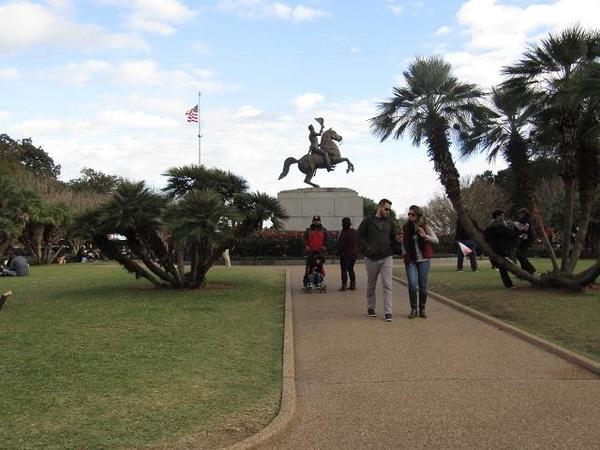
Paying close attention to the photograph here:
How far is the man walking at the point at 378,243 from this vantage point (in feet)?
32.1

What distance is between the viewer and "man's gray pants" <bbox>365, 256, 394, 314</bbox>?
9484 mm

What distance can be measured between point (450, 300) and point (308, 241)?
11.1 feet

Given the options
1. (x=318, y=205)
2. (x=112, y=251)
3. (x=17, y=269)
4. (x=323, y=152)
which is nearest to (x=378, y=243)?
(x=112, y=251)

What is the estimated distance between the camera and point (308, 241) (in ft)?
44.5

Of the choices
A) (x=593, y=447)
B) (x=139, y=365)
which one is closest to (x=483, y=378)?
(x=593, y=447)

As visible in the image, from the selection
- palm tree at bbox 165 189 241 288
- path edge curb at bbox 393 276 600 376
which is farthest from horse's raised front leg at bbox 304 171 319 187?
path edge curb at bbox 393 276 600 376

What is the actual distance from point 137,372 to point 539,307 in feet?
24.0

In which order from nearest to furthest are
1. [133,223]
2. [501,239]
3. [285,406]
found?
[285,406] < [133,223] < [501,239]

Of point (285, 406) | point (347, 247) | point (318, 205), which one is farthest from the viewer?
point (318, 205)

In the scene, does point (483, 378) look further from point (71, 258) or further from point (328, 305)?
point (71, 258)

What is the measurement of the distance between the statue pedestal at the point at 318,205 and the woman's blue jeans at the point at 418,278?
60.6 feet

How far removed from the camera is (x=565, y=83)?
12383 millimetres

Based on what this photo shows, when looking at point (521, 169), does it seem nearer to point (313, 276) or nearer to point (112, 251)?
point (313, 276)

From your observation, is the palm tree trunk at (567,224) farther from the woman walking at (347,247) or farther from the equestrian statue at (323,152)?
the equestrian statue at (323,152)
